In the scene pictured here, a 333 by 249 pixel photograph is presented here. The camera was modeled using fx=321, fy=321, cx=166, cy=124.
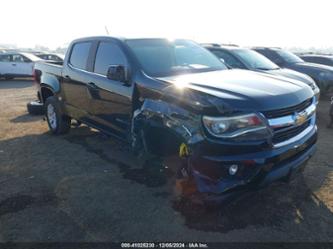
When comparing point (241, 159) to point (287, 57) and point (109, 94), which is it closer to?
point (109, 94)

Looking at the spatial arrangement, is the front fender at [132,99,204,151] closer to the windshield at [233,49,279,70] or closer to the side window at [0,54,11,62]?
the windshield at [233,49,279,70]

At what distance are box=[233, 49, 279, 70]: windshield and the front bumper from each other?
5170 millimetres

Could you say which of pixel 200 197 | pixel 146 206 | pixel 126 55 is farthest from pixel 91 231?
pixel 126 55

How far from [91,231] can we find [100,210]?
0.41m

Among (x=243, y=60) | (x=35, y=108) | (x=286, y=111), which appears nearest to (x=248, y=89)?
(x=286, y=111)

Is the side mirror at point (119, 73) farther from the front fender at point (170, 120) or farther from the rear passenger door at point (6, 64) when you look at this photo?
the rear passenger door at point (6, 64)

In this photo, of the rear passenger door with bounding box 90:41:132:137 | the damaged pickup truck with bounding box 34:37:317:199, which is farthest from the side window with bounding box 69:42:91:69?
the rear passenger door with bounding box 90:41:132:137

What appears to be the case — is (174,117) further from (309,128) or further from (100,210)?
(309,128)

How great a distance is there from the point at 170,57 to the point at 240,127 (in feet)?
5.99

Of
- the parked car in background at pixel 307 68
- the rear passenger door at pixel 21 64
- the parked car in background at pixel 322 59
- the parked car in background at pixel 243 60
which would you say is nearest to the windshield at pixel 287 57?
the parked car in background at pixel 307 68

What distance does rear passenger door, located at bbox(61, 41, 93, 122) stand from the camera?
17.0 ft

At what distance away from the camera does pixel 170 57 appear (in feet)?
14.3

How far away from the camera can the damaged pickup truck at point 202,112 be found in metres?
2.91

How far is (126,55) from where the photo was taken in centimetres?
416
